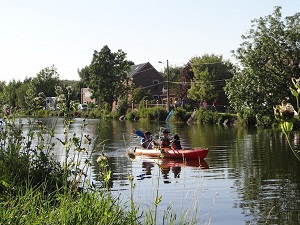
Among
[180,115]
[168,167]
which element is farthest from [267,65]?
[168,167]

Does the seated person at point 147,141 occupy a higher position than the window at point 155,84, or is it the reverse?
the window at point 155,84

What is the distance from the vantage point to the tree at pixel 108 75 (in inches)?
3098

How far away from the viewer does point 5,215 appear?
5.92 metres

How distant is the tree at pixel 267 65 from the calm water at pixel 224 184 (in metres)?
12.6

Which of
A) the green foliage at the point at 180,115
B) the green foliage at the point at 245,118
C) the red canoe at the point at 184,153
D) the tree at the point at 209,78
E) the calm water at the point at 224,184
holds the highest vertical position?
the tree at the point at 209,78

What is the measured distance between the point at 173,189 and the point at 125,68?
64722 mm

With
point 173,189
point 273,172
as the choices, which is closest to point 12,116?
point 173,189

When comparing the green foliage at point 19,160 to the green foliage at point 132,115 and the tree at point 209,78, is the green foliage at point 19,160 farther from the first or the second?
the tree at point 209,78

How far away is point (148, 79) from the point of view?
8550cm

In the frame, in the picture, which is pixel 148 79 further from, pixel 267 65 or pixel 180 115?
pixel 267 65

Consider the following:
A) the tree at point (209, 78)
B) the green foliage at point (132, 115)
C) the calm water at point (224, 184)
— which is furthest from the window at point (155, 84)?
the calm water at point (224, 184)

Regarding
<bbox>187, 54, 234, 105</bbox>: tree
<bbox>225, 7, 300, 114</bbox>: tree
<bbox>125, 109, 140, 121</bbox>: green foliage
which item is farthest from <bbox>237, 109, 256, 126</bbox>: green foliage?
<bbox>125, 109, 140, 121</bbox>: green foliage

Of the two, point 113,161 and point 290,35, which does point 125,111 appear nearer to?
point 290,35

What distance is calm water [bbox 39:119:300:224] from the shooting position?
39.7ft
